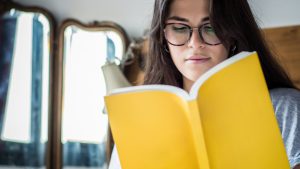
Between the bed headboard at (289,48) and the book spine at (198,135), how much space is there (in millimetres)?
1042

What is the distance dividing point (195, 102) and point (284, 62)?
3.55 feet

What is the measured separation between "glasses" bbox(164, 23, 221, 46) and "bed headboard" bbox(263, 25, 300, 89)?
72 centimetres

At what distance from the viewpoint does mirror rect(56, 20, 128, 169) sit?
1.88 metres

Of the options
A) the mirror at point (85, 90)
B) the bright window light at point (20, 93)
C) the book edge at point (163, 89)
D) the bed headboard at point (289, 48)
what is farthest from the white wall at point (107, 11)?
the book edge at point (163, 89)

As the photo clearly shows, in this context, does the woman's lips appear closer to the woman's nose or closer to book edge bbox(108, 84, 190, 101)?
the woman's nose

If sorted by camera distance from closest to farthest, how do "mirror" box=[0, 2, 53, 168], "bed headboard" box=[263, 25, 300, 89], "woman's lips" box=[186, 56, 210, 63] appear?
"woman's lips" box=[186, 56, 210, 63]
"bed headboard" box=[263, 25, 300, 89]
"mirror" box=[0, 2, 53, 168]

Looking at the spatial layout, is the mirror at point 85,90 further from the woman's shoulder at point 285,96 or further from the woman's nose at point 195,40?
the woman's shoulder at point 285,96

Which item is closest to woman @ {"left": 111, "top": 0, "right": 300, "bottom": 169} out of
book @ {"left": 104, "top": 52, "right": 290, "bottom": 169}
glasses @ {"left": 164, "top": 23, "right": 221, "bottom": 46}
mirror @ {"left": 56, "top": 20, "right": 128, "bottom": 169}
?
glasses @ {"left": 164, "top": 23, "right": 221, "bottom": 46}

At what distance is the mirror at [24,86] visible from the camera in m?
1.85

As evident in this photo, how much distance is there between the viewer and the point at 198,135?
519 mm

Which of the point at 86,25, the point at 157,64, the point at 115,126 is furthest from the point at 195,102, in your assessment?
the point at 86,25

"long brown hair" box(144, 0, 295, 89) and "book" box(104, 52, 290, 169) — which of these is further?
"long brown hair" box(144, 0, 295, 89)

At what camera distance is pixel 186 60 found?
2.76 ft

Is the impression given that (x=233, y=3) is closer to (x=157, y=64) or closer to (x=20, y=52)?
(x=157, y=64)
